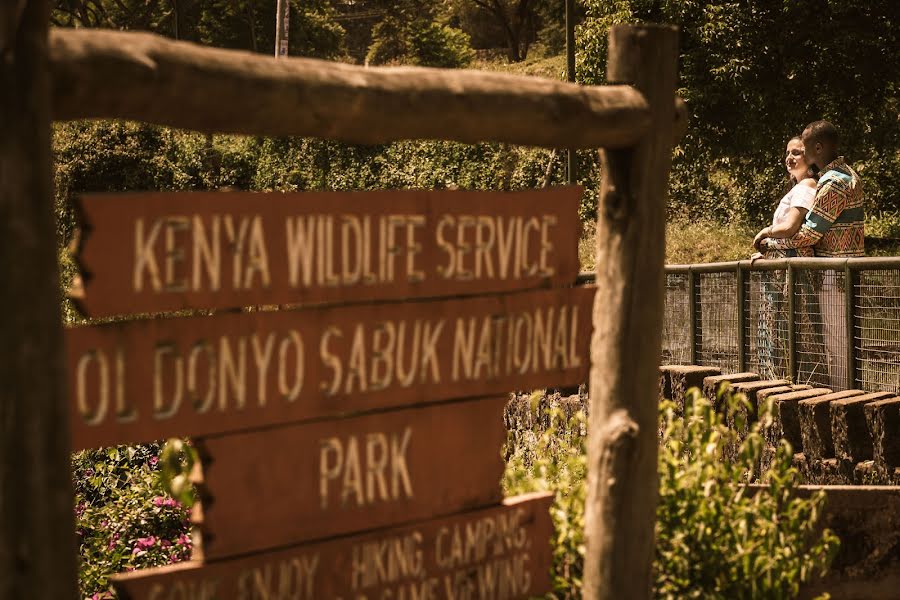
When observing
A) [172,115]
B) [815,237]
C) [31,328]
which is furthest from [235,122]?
[815,237]

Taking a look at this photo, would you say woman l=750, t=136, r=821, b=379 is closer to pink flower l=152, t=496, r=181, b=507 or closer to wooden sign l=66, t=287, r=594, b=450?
pink flower l=152, t=496, r=181, b=507

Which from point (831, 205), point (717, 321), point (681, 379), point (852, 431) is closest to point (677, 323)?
point (717, 321)

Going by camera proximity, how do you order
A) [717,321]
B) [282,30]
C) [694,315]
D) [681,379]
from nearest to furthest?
[681,379], [717,321], [694,315], [282,30]

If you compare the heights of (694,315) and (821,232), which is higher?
(821,232)

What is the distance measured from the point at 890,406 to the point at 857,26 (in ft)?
71.8

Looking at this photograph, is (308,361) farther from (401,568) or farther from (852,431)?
(852,431)

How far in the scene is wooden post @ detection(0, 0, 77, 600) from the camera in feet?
9.56

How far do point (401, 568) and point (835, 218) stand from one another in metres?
5.58

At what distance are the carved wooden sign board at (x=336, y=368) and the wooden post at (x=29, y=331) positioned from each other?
34 cm


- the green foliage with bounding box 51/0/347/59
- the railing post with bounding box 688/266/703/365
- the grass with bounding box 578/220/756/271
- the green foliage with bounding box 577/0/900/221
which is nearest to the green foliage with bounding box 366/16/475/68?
the green foliage with bounding box 51/0/347/59

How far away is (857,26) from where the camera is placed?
27.2m

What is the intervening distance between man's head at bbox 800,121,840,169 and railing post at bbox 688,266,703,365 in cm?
245

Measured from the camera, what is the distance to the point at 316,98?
3.57 m

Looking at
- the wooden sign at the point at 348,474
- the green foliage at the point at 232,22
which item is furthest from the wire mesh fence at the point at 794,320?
the green foliage at the point at 232,22
